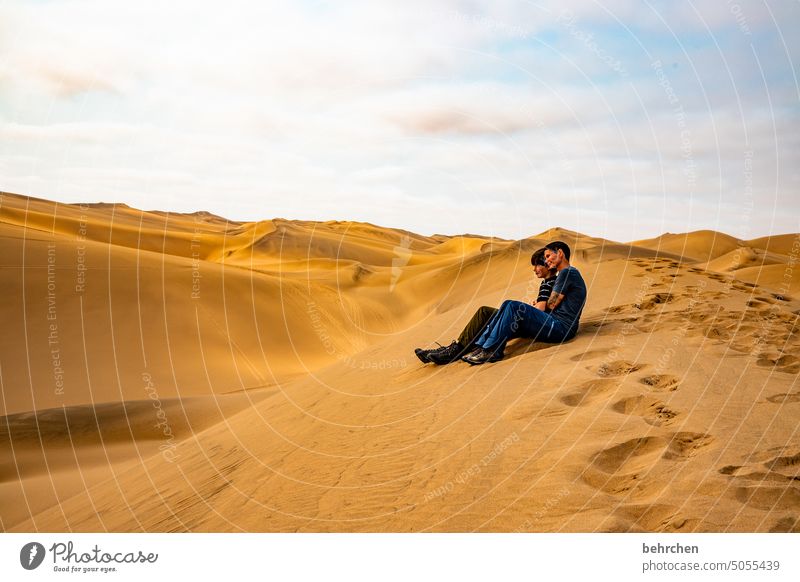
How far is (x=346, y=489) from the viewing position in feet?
15.8

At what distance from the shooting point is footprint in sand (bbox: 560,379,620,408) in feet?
17.4

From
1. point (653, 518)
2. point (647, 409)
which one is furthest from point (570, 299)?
point (653, 518)

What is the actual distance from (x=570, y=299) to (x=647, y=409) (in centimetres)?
241

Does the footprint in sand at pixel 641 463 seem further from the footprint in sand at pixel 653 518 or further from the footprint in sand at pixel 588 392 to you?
the footprint in sand at pixel 588 392

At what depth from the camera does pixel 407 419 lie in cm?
600

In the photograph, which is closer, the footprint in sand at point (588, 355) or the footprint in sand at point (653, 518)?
the footprint in sand at point (653, 518)

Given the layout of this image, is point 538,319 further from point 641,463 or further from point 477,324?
point 641,463

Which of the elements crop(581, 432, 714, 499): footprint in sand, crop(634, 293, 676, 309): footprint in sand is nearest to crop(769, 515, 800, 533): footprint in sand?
crop(581, 432, 714, 499): footprint in sand

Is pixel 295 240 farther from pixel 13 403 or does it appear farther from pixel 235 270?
pixel 13 403

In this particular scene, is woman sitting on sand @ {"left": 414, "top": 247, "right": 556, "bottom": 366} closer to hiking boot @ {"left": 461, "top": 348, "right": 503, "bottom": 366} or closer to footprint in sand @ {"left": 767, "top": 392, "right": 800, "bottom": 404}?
hiking boot @ {"left": 461, "top": 348, "right": 503, "bottom": 366}

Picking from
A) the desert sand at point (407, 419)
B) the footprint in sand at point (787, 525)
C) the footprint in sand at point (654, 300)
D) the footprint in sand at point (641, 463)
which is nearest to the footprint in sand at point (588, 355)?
the desert sand at point (407, 419)

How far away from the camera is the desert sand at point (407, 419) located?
13.5 feet

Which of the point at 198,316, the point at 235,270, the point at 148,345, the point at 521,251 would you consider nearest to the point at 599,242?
the point at 521,251

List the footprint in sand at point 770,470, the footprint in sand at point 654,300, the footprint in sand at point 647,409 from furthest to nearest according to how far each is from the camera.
A: the footprint in sand at point 654,300 → the footprint in sand at point 647,409 → the footprint in sand at point 770,470
